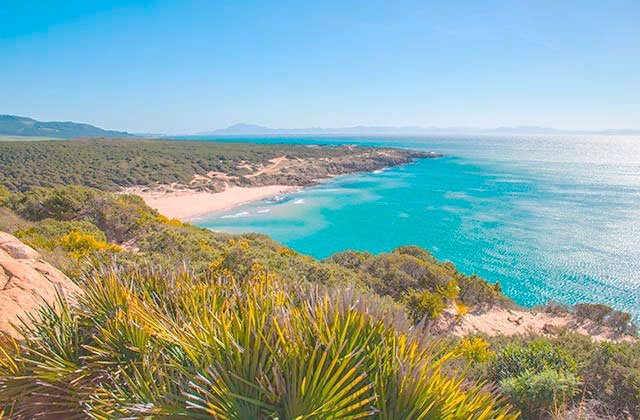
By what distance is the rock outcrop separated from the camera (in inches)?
166

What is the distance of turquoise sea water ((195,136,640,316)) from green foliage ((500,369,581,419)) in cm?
1587

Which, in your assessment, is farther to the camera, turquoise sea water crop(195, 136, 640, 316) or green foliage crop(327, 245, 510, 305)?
turquoise sea water crop(195, 136, 640, 316)

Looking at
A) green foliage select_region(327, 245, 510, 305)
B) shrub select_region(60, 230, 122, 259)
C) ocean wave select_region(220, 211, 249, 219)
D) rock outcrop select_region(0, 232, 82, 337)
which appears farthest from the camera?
ocean wave select_region(220, 211, 249, 219)

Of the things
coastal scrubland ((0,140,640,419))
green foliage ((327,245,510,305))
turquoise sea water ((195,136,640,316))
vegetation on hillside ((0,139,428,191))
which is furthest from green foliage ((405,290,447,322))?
vegetation on hillside ((0,139,428,191))

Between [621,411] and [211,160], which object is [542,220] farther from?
[211,160]

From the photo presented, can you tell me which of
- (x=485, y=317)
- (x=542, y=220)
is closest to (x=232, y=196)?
(x=542, y=220)

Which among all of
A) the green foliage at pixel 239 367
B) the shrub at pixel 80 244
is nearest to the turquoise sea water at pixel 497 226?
the shrub at pixel 80 244

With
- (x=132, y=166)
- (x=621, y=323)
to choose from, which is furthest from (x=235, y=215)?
(x=621, y=323)

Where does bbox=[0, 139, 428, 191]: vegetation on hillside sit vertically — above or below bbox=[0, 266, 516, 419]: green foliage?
below

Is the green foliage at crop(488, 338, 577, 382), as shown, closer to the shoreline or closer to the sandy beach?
the shoreline

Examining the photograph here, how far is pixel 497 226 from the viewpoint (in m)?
32.3

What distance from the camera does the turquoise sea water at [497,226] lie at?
21188 millimetres

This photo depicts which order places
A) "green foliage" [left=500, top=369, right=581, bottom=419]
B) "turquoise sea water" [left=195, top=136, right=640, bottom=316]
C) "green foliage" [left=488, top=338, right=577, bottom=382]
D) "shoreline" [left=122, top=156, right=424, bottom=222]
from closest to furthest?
"green foliage" [left=500, top=369, right=581, bottom=419] → "green foliage" [left=488, top=338, right=577, bottom=382] → "turquoise sea water" [left=195, top=136, right=640, bottom=316] → "shoreline" [left=122, top=156, right=424, bottom=222]

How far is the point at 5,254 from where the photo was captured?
583 cm
